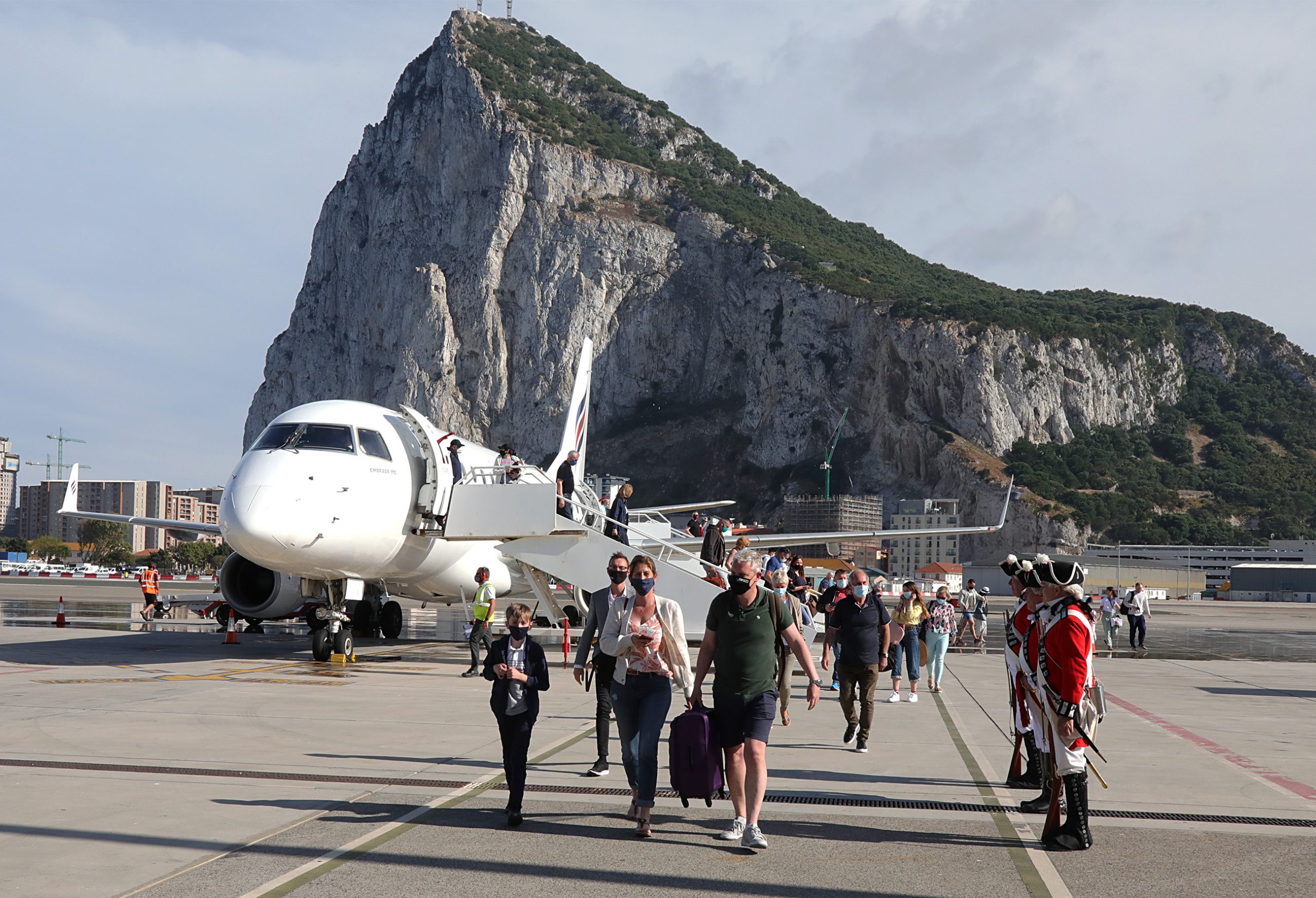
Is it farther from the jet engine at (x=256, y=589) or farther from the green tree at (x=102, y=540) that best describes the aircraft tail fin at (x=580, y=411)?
the green tree at (x=102, y=540)

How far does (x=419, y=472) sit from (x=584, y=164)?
140998 millimetres

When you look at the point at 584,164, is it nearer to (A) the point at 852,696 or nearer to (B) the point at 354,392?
(B) the point at 354,392

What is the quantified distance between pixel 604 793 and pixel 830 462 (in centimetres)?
13476

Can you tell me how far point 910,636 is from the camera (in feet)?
50.0

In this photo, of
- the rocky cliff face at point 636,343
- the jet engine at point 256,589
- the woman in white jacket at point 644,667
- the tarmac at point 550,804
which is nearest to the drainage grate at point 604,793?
the tarmac at point 550,804

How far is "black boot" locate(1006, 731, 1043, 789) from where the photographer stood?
8117mm

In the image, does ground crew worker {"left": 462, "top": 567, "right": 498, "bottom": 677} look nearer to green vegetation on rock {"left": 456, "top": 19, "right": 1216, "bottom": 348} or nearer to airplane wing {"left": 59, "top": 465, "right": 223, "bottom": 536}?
airplane wing {"left": 59, "top": 465, "right": 223, "bottom": 536}

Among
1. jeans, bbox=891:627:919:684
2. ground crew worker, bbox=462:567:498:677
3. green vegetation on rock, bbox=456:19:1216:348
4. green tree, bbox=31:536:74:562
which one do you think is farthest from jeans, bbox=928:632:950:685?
green tree, bbox=31:536:74:562

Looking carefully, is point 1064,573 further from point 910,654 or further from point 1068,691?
point 910,654

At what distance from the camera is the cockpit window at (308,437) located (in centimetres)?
1599

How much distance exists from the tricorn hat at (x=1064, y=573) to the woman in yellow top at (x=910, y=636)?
7.57m

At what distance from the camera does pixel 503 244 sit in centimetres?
14375

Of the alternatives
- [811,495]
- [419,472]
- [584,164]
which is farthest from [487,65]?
[419,472]

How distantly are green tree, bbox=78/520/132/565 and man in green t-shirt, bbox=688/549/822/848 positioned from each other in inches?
6211
